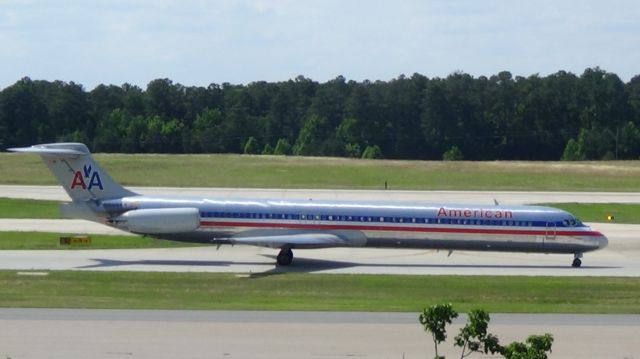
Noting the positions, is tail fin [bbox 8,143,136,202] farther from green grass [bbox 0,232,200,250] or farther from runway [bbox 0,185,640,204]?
runway [bbox 0,185,640,204]

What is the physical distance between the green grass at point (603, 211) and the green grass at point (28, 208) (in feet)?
85.2

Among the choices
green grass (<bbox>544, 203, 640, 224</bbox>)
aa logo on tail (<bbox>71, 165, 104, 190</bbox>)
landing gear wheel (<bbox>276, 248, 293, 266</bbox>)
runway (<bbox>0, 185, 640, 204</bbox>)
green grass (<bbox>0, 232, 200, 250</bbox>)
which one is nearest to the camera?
landing gear wheel (<bbox>276, 248, 293, 266</bbox>)

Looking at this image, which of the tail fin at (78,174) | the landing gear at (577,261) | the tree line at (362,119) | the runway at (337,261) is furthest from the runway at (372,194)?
the tree line at (362,119)

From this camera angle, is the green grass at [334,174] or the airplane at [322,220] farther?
the green grass at [334,174]

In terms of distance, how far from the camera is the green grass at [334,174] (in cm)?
7812

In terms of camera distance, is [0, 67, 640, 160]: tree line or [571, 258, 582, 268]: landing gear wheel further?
→ [0, 67, 640, 160]: tree line

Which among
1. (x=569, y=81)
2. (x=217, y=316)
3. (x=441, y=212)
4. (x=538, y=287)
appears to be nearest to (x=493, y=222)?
(x=441, y=212)

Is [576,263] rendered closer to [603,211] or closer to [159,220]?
[159,220]

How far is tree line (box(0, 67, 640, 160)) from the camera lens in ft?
394

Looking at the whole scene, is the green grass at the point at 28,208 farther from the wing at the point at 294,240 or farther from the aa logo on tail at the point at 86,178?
the wing at the point at 294,240

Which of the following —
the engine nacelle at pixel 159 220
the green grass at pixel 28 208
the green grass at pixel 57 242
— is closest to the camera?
the engine nacelle at pixel 159 220

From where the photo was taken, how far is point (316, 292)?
3153 centimetres

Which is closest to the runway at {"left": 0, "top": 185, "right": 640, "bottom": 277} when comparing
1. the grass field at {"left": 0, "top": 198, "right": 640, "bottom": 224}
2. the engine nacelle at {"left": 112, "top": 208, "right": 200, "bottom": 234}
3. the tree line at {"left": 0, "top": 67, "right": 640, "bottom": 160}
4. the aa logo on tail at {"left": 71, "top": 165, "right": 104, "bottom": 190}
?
the engine nacelle at {"left": 112, "top": 208, "right": 200, "bottom": 234}

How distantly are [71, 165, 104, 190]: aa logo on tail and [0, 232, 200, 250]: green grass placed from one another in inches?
155
